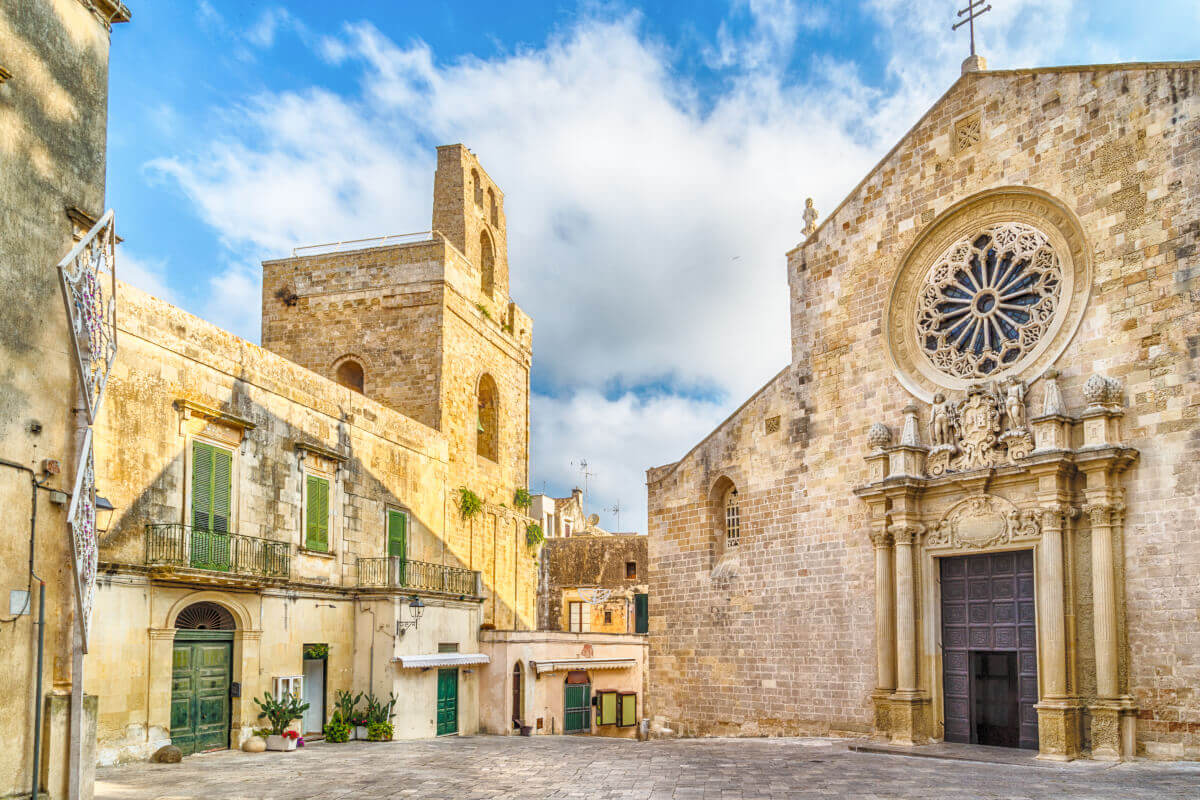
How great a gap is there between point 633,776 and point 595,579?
2584 centimetres

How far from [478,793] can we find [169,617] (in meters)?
6.24

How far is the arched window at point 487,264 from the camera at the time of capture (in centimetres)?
2836

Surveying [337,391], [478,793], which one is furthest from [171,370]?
[478,793]

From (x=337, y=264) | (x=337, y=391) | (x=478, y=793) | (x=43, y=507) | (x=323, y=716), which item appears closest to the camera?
(x=43, y=507)

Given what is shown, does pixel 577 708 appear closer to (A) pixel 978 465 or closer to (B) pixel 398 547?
(B) pixel 398 547

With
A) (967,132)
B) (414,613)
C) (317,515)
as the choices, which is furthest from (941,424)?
(317,515)

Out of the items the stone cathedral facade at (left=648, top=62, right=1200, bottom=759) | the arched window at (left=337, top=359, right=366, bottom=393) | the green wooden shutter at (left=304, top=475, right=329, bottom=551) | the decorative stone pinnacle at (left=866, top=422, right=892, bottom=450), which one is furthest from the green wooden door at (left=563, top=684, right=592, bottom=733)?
the decorative stone pinnacle at (left=866, top=422, right=892, bottom=450)

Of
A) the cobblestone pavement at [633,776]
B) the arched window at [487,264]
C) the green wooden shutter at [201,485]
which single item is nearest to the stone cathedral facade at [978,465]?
the cobblestone pavement at [633,776]

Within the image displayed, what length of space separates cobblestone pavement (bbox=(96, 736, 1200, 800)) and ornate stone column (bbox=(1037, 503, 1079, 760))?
1.49ft

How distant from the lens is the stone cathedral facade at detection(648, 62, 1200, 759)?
13531mm

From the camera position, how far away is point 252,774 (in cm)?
1284

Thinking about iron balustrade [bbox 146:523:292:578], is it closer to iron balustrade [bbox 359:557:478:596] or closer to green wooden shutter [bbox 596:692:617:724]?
iron balustrade [bbox 359:557:478:596]

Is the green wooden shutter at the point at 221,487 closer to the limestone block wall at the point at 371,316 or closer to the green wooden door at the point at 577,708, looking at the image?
the limestone block wall at the point at 371,316

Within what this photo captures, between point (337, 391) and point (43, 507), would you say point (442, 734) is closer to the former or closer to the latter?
point (337, 391)
